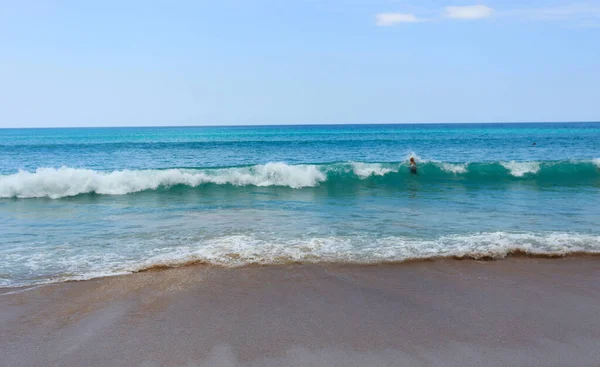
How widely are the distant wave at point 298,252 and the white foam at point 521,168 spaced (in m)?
12.0

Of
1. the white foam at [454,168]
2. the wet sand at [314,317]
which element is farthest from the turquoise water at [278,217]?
the wet sand at [314,317]

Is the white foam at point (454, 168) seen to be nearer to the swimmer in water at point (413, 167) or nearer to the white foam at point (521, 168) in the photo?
the swimmer in water at point (413, 167)

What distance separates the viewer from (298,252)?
707 centimetres

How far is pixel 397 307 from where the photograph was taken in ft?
16.2

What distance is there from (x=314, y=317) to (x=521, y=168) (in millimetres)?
18238

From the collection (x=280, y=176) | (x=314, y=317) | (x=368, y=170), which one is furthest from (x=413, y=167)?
(x=314, y=317)

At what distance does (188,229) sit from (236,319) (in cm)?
470

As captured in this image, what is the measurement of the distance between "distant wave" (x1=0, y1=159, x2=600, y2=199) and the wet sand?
397 inches

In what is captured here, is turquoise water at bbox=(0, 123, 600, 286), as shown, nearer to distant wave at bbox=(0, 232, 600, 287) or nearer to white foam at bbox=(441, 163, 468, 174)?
distant wave at bbox=(0, 232, 600, 287)

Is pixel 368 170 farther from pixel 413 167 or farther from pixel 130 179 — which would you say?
pixel 130 179

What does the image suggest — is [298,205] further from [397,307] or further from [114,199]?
[397,307]

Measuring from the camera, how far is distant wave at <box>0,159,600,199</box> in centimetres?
1452

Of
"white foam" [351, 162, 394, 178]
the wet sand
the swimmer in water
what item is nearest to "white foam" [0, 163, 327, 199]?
"white foam" [351, 162, 394, 178]

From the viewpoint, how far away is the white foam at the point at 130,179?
1432 cm
